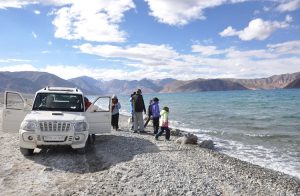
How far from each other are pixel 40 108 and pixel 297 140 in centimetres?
1692

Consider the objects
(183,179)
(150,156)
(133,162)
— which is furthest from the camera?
(150,156)

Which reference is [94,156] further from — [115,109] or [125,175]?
[115,109]

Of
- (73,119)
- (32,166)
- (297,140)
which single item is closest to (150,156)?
(73,119)

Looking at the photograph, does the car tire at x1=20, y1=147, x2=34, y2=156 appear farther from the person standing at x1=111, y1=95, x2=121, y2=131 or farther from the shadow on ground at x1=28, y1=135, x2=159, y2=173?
the person standing at x1=111, y1=95, x2=121, y2=131

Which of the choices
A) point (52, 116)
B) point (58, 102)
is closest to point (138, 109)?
point (58, 102)

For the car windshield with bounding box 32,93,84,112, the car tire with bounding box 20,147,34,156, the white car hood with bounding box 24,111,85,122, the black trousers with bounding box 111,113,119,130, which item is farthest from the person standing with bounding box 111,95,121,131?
the car tire with bounding box 20,147,34,156

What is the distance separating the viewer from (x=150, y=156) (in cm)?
1253

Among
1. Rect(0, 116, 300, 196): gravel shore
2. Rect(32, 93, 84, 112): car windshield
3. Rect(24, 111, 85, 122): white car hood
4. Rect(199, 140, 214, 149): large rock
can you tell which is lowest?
Rect(199, 140, 214, 149): large rock

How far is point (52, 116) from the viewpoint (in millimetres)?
12094

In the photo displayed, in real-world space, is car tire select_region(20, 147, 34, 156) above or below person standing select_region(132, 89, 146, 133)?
below

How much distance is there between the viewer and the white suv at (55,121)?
11617 millimetres

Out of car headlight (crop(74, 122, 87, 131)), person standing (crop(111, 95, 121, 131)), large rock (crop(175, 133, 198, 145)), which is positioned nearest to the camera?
car headlight (crop(74, 122, 87, 131))

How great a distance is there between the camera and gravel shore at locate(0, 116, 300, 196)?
876cm

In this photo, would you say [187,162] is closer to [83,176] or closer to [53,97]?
[83,176]
